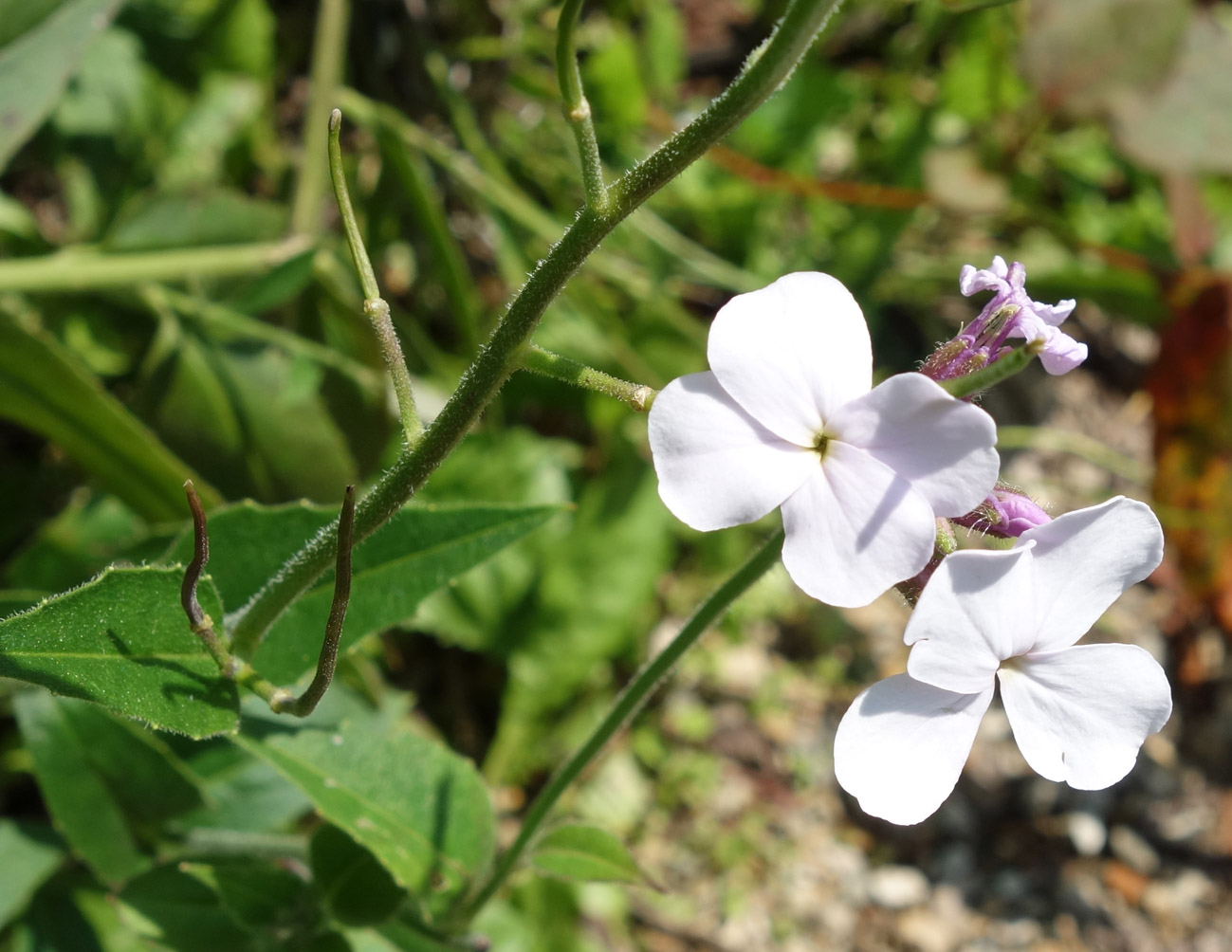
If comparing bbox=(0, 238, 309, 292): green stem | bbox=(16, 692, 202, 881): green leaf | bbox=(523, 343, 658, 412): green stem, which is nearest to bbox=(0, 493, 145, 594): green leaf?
bbox=(16, 692, 202, 881): green leaf

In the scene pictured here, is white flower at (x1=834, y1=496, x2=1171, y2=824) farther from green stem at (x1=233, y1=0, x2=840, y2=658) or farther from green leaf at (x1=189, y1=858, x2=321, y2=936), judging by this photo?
green leaf at (x1=189, y1=858, x2=321, y2=936)

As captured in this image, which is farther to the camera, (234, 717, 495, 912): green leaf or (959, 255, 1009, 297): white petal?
(234, 717, 495, 912): green leaf

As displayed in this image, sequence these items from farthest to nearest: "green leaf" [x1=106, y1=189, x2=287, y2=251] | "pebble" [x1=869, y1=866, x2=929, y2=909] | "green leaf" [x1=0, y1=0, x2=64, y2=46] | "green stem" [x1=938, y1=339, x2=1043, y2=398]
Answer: "pebble" [x1=869, y1=866, x2=929, y2=909] < "green leaf" [x1=106, y1=189, x2=287, y2=251] < "green leaf" [x1=0, y1=0, x2=64, y2=46] < "green stem" [x1=938, y1=339, x2=1043, y2=398]

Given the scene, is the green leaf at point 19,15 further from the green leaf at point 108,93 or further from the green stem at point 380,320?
the green stem at point 380,320

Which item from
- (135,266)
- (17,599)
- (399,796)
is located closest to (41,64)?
(135,266)

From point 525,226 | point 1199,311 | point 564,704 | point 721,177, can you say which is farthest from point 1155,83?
point 564,704

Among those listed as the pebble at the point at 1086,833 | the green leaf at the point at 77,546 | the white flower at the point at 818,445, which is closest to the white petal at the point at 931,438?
the white flower at the point at 818,445

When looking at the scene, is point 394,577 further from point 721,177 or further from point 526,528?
point 721,177
